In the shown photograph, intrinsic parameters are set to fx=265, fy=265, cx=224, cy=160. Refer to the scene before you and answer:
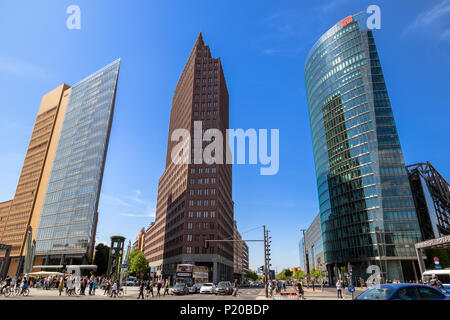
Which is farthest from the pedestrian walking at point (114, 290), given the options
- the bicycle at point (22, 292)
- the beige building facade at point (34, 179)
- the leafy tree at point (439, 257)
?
the beige building facade at point (34, 179)

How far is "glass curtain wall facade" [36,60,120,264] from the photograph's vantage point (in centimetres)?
8456

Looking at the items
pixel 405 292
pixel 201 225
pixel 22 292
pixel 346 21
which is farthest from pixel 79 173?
pixel 346 21

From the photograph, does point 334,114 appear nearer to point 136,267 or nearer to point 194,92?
point 194,92

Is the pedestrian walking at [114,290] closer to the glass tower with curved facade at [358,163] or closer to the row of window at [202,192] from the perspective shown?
the row of window at [202,192]

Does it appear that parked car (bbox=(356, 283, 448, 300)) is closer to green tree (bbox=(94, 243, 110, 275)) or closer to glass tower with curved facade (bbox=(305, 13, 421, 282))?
glass tower with curved facade (bbox=(305, 13, 421, 282))

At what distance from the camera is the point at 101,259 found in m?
94.3

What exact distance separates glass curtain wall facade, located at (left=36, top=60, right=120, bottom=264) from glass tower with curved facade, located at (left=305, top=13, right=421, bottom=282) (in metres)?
76.6

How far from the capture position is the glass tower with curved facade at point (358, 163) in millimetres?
70000

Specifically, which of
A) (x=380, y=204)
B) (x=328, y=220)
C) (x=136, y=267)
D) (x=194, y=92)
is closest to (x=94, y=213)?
(x=136, y=267)

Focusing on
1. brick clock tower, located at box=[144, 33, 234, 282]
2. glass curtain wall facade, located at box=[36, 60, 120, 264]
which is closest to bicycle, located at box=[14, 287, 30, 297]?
brick clock tower, located at box=[144, 33, 234, 282]

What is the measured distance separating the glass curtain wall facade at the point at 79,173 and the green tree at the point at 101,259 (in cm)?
411

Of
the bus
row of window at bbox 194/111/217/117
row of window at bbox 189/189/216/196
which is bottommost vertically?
the bus

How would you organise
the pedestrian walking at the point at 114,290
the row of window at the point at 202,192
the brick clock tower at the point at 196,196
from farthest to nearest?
the row of window at the point at 202,192 → the brick clock tower at the point at 196,196 → the pedestrian walking at the point at 114,290

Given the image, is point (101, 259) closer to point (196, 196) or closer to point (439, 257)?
point (196, 196)
